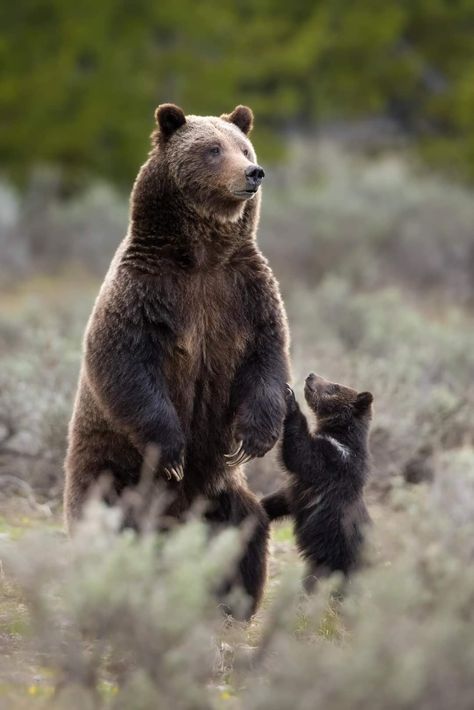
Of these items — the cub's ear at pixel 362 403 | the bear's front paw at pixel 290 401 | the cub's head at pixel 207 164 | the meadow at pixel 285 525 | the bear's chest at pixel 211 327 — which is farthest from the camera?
the cub's ear at pixel 362 403

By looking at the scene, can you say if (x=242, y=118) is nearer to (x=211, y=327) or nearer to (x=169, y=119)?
(x=169, y=119)

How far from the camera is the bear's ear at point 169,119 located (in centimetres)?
551

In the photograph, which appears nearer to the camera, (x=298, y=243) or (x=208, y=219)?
(x=208, y=219)

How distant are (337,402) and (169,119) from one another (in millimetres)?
1535

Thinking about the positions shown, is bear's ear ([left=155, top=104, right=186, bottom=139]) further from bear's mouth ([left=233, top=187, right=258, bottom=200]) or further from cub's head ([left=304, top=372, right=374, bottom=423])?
cub's head ([left=304, top=372, right=374, bottom=423])

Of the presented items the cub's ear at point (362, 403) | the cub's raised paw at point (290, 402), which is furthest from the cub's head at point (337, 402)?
the cub's raised paw at point (290, 402)

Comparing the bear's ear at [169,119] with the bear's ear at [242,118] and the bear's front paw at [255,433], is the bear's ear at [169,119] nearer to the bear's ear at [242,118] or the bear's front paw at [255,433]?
the bear's ear at [242,118]

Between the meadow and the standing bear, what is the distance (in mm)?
295

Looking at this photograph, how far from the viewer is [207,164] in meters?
5.39

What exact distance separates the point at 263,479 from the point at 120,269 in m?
2.88

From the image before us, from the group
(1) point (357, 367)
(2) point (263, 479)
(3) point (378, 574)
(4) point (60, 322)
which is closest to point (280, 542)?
(2) point (263, 479)

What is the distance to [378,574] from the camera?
357 centimetres

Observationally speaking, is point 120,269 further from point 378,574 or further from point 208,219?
point 378,574

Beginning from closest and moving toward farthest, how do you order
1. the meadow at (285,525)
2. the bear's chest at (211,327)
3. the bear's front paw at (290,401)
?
1. the meadow at (285,525)
2. the bear's chest at (211,327)
3. the bear's front paw at (290,401)
